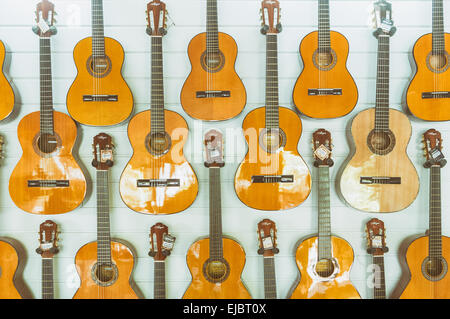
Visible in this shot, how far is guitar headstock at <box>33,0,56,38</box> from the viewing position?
151cm

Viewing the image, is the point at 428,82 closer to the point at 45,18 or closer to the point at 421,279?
the point at 421,279

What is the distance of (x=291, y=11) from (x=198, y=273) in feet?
4.81

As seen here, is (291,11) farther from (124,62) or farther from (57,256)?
(57,256)

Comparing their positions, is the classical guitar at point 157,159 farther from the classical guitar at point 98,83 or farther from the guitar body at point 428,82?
the guitar body at point 428,82

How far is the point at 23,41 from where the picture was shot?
1603 millimetres

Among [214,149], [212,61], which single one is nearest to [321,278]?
[214,149]

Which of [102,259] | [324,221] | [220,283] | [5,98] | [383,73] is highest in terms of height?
[383,73]

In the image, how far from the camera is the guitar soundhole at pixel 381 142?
4.97 feet

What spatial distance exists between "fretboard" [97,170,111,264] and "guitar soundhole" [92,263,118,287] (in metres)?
0.04

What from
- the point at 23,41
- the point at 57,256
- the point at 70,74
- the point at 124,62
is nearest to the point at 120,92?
the point at 124,62

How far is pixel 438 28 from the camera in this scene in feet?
5.04

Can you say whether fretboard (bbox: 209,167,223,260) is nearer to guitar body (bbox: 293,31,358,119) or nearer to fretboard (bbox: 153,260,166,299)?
fretboard (bbox: 153,260,166,299)

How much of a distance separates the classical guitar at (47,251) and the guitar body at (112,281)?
14 centimetres

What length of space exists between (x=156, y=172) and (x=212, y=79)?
1.79 feet
